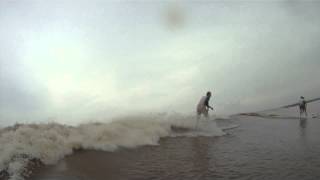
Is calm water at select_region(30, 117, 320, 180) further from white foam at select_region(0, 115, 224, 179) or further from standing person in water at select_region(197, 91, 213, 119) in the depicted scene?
standing person in water at select_region(197, 91, 213, 119)

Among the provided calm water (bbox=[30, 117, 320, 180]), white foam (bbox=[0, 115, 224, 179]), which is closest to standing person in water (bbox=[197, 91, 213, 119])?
white foam (bbox=[0, 115, 224, 179])

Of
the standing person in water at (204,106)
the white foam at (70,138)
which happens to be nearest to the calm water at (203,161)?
the white foam at (70,138)

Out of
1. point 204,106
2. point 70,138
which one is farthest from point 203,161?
point 204,106

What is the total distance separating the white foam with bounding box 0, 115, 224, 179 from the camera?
11281mm

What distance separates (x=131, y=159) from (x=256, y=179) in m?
4.07

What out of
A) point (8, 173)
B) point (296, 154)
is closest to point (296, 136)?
point (296, 154)

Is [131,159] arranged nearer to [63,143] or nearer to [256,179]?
[63,143]

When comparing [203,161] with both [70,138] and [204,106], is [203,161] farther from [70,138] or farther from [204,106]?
[204,106]

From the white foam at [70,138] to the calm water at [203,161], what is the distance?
0.53 m

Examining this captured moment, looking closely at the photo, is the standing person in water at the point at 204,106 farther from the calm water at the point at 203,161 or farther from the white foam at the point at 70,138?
the calm water at the point at 203,161

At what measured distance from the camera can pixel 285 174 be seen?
916 cm

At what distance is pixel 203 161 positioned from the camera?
11.1 meters

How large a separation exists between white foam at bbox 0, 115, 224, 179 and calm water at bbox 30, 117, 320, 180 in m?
0.53

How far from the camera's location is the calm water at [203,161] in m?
9.48
